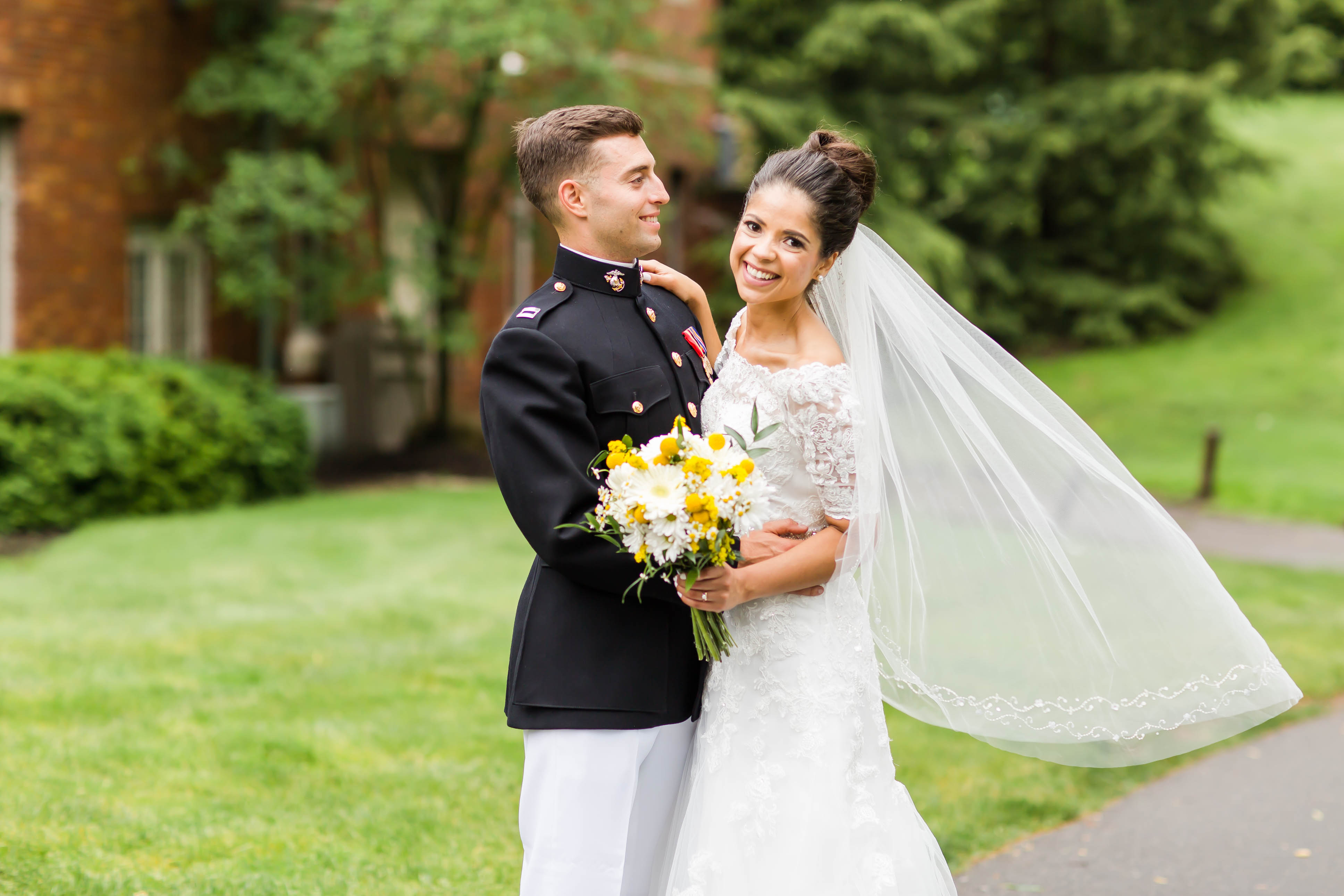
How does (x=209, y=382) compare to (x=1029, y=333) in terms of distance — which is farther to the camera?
(x=1029, y=333)

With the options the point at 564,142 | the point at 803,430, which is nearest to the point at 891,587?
the point at 803,430

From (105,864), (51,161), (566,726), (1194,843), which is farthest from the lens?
(51,161)

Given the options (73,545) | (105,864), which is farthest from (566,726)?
(73,545)

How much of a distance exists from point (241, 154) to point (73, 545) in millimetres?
5047

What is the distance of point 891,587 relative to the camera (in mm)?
3412

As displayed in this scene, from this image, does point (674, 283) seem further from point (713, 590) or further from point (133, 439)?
point (133, 439)

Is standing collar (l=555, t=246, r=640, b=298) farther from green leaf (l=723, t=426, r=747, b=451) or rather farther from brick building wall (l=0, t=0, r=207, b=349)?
brick building wall (l=0, t=0, r=207, b=349)

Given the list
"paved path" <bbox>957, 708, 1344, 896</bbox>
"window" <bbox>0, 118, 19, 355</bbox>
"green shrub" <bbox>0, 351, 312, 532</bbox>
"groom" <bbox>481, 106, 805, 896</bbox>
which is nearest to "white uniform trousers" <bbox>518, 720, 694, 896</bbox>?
"groom" <bbox>481, 106, 805, 896</bbox>

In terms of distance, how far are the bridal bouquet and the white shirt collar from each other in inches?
22.4

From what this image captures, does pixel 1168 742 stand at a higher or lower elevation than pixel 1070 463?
lower

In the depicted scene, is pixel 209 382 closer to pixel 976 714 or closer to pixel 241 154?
pixel 241 154

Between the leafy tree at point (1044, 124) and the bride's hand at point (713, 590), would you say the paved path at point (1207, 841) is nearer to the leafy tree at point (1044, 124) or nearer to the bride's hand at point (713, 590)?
the bride's hand at point (713, 590)

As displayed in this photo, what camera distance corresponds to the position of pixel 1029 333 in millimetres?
25234

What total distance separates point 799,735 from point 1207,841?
2997 millimetres
